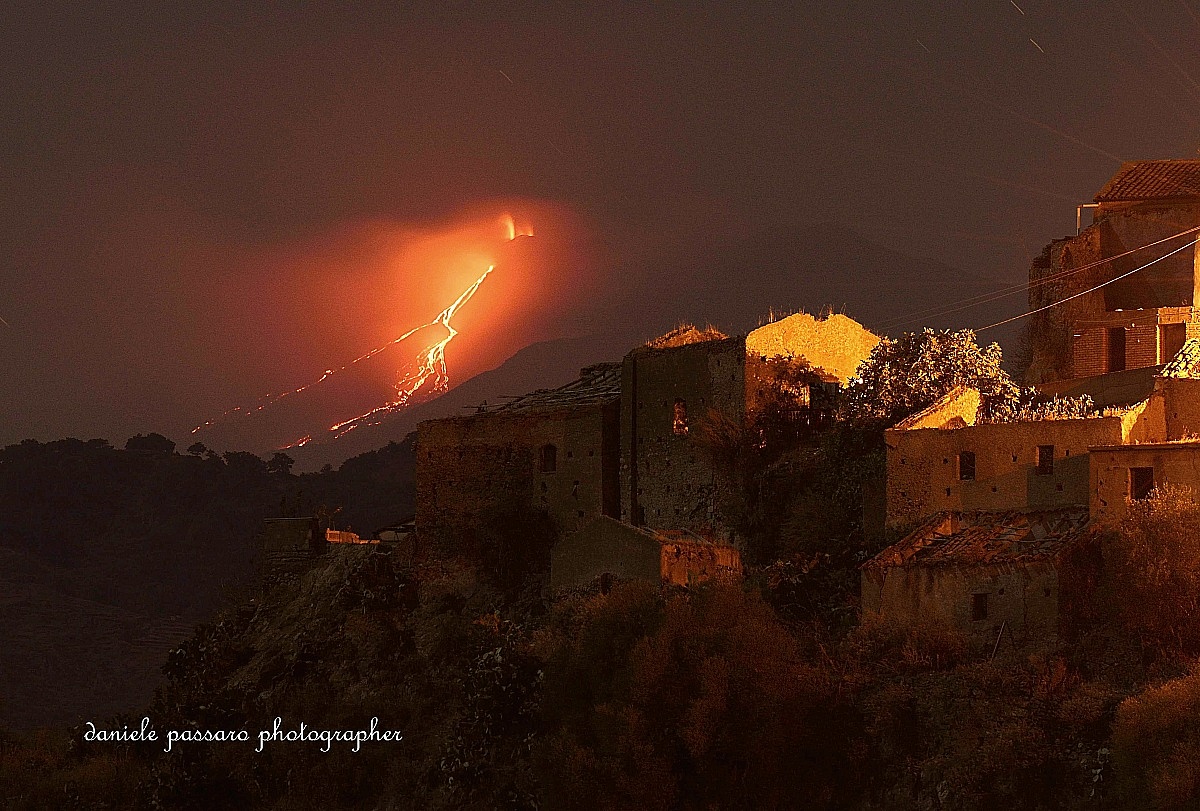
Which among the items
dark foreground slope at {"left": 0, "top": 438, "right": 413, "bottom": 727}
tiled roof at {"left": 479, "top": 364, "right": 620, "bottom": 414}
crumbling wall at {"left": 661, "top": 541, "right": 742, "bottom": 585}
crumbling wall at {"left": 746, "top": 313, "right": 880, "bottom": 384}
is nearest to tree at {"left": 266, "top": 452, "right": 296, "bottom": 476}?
dark foreground slope at {"left": 0, "top": 438, "right": 413, "bottom": 727}

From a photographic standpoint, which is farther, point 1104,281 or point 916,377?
point 1104,281

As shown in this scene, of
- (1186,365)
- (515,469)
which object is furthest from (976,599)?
(515,469)

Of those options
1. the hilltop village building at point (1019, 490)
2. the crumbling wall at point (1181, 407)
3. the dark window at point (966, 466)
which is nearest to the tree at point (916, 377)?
the hilltop village building at point (1019, 490)

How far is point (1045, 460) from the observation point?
28.4 m

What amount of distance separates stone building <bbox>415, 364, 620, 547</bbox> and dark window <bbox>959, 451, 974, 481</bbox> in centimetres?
745

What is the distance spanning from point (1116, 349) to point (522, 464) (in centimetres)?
1284

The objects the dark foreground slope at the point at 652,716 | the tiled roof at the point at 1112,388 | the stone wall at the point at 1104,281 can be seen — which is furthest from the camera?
the stone wall at the point at 1104,281

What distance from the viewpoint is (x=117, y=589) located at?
80.6 meters

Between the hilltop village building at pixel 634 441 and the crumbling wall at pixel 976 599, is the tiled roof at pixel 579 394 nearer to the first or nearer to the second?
the hilltop village building at pixel 634 441

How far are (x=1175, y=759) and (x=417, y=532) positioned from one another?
56.9 feet

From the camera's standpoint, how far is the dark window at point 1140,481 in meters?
26.9

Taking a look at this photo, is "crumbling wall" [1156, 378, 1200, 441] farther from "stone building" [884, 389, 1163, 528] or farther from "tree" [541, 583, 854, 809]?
"tree" [541, 583, 854, 809]

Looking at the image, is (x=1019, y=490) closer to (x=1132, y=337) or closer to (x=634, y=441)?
(x=634, y=441)

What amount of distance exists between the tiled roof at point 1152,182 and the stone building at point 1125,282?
21 millimetres
